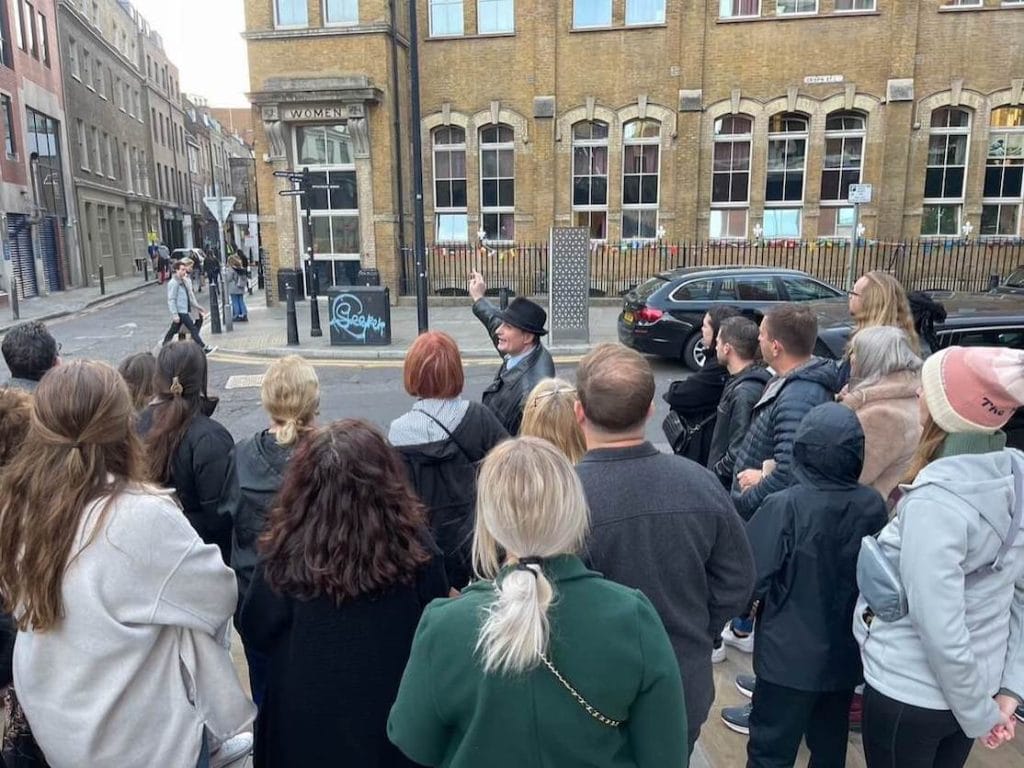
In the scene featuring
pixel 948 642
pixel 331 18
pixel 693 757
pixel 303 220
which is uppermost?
pixel 331 18

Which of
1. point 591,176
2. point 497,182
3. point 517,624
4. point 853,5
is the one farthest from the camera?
point 497,182

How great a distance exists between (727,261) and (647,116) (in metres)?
4.20

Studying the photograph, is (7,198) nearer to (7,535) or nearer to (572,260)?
(572,260)

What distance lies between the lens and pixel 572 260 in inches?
525

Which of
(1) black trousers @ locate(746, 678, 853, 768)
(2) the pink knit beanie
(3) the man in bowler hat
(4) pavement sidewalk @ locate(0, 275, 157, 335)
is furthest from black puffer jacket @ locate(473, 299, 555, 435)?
(4) pavement sidewalk @ locate(0, 275, 157, 335)

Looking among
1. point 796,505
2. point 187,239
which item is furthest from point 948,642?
point 187,239

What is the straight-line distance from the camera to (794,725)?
267 centimetres

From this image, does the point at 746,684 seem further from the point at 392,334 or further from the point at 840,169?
the point at 840,169

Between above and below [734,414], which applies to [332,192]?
→ above

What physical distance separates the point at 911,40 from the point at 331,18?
14.0m

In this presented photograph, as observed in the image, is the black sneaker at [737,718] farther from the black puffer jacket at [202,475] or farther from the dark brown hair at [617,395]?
the black puffer jacket at [202,475]

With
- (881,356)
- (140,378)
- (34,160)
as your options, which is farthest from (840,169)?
(34,160)

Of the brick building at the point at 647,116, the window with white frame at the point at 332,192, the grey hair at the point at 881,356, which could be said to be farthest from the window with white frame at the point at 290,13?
the grey hair at the point at 881,356

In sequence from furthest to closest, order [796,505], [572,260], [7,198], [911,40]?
[7,198]
[911,40]
[572,260]
[796,505]
